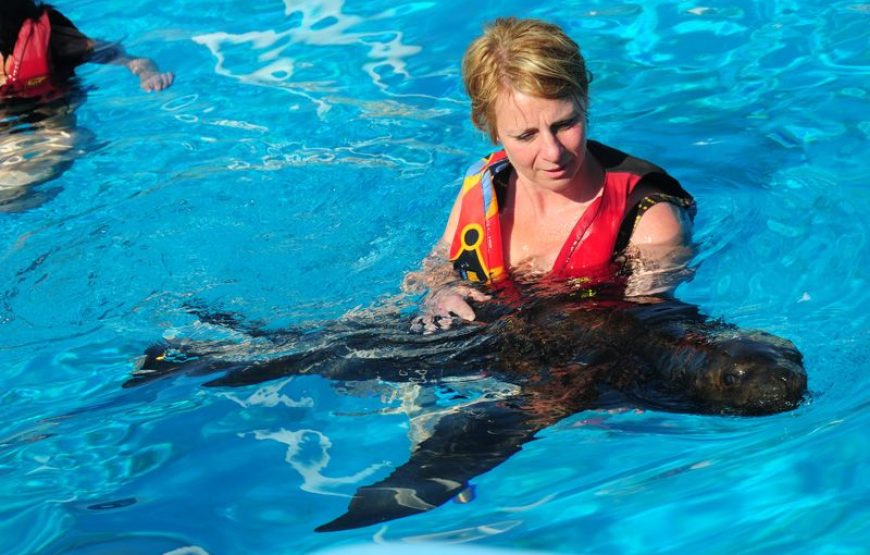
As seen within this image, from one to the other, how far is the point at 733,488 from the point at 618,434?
1.68 ft

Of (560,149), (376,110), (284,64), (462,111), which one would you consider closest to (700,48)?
(462,111)

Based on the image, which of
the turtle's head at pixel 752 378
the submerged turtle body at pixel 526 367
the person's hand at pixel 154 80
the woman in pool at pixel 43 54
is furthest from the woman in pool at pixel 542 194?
the woman in pool at pixel 43 54

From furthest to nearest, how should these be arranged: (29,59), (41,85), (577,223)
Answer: (41,85) < (29,59) < (577,223)

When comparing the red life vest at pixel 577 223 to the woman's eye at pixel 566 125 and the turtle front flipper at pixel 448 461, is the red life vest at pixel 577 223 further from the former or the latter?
the turtle front flipper at pixel 448 461

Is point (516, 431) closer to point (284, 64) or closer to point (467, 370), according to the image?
point (467, 370)

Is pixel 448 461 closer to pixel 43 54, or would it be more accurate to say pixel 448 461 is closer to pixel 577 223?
pixel 577 223

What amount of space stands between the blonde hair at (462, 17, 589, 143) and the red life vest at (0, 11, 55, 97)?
4.06 metres

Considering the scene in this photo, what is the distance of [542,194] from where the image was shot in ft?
13.8

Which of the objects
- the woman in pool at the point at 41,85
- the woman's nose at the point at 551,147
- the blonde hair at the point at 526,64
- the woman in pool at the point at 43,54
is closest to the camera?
the blonde hair at the point at 526,64

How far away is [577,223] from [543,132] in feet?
1.57

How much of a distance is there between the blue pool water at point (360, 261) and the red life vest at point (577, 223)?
0.59 meters

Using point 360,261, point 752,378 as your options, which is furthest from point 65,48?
point 752,378

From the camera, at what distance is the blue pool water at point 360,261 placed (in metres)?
3.43

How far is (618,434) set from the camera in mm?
3732
